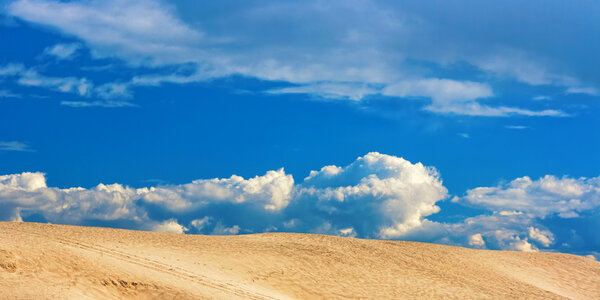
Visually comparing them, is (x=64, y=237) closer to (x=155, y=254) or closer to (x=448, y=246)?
(x=155, y=254)

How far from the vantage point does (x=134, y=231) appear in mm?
45094

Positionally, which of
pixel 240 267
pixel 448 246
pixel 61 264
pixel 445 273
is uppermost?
pixel 448 246

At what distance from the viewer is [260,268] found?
125ft

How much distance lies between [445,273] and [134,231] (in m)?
26.8

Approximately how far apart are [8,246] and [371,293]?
912 inches

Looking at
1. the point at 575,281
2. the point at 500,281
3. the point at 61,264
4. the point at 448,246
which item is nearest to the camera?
the point at 61,264

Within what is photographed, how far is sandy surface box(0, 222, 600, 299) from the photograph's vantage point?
92.4ft

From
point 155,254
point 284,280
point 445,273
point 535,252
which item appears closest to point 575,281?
point 535,252

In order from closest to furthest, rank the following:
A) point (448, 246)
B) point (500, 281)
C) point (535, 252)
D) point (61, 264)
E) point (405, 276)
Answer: point (61, 264), point (405, 276), point (500, 281), point (448, 246), point (535, 252)

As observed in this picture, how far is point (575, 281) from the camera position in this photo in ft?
160

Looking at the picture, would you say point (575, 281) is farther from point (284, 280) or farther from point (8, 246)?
point (8, 246)

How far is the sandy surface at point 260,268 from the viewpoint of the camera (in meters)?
28.2

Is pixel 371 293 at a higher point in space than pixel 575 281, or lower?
lower

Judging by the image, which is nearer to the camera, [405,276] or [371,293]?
[371,293]
